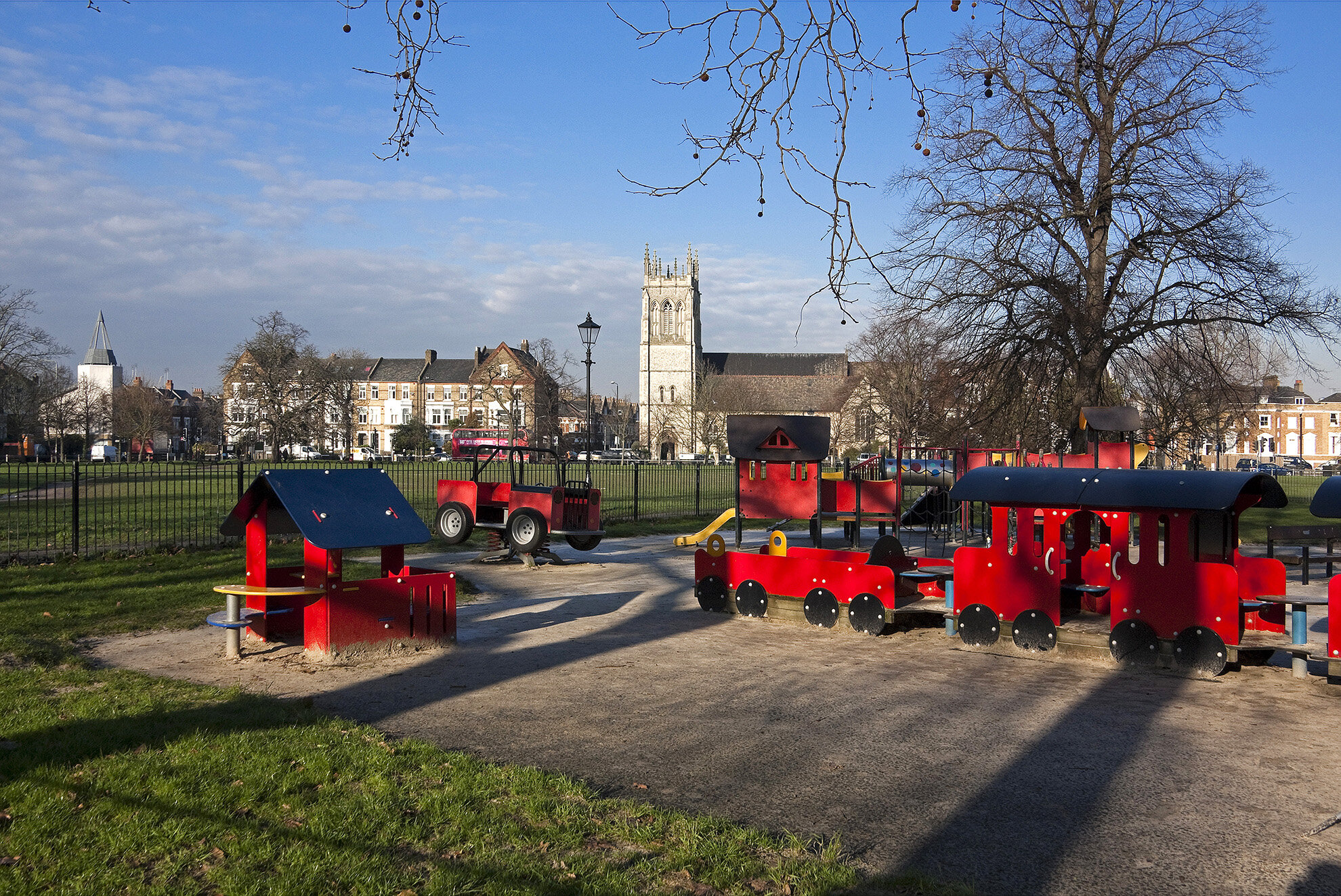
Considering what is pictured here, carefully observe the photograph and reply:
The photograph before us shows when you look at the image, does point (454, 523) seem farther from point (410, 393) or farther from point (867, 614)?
point (410, 393)

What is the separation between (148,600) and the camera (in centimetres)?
1163

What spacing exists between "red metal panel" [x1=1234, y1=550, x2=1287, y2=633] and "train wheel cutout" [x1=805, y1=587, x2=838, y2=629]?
4244 mm

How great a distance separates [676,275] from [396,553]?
123 meters

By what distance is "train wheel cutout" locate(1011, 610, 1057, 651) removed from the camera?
30.6 feet

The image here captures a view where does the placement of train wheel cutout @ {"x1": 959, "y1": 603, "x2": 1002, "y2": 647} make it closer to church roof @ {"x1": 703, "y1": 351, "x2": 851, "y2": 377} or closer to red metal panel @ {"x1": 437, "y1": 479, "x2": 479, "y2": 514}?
red metal panel @ {"x1": 437, "y1": 479, "x2": 479, "y2": 514}

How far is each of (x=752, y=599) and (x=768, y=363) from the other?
447 ft

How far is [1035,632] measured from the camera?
30.8 ft

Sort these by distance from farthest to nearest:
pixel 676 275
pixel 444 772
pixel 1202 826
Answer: pixel 676 275 < pixel 444 772 < pixel 1202 826

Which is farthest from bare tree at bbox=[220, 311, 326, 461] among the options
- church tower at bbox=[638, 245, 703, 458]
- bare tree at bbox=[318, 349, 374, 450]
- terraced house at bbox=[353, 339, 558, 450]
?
church tower at bbox=[638, 245, 703, 458]

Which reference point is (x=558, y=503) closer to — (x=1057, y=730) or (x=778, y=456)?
(x=778, y=456)

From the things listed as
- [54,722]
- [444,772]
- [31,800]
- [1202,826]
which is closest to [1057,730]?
[1202,826]

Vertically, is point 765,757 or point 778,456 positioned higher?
point 778,456

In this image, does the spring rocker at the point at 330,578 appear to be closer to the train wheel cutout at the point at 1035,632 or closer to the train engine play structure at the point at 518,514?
the train engine play structure at the point at 518,514

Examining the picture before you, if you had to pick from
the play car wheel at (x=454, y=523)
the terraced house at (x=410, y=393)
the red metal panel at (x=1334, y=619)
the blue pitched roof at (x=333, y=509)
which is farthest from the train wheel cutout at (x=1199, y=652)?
the terraced house at (x=410, y=393)
